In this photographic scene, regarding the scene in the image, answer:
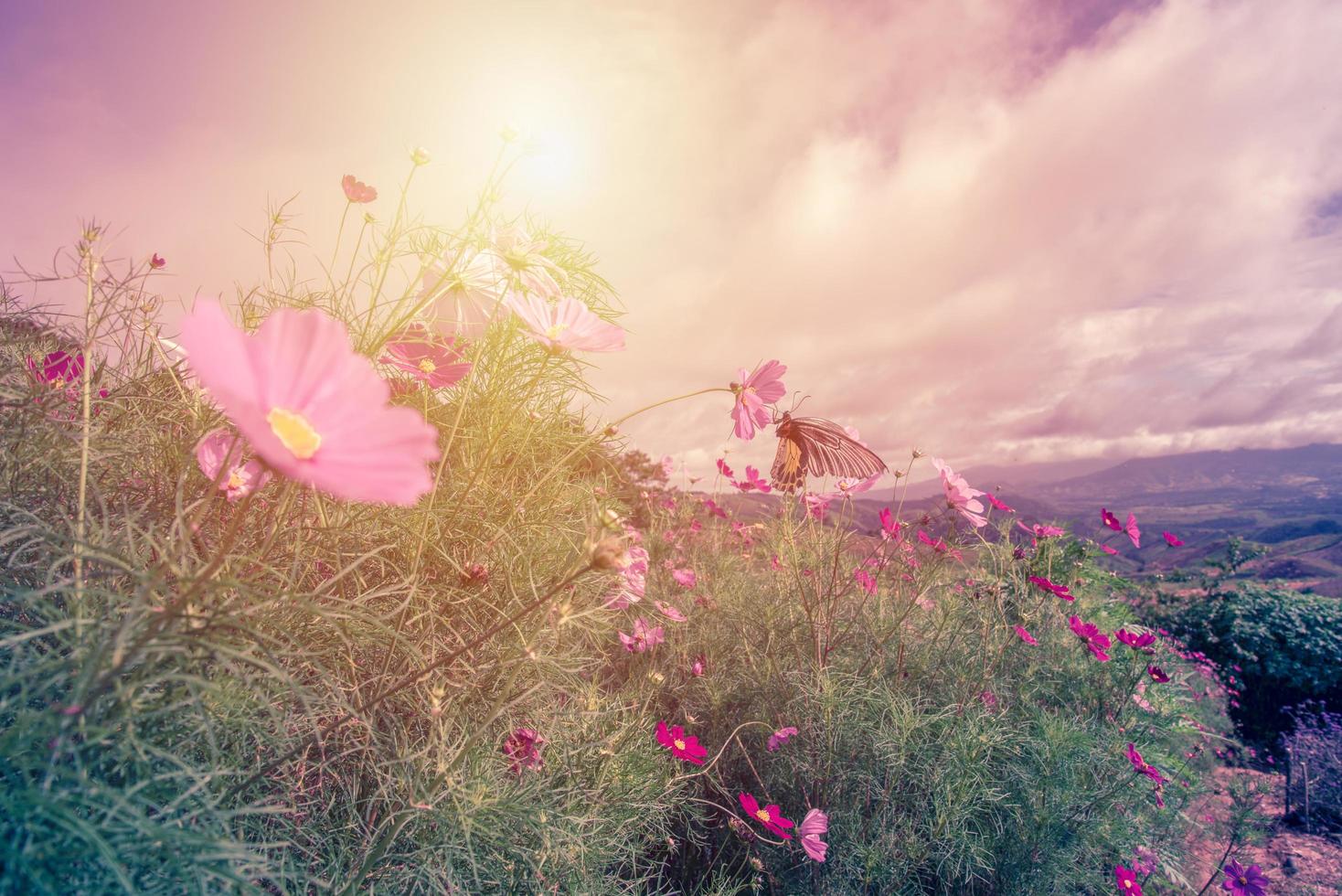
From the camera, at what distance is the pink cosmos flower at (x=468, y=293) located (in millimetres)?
1037

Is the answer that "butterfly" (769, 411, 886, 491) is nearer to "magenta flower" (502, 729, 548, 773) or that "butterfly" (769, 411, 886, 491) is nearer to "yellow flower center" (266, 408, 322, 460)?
"magenta flower" (502, 729, 548, 773)

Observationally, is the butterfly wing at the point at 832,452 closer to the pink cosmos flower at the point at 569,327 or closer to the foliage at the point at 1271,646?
the pink cosmos flower at the point at 569,327

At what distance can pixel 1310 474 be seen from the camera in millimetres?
120750

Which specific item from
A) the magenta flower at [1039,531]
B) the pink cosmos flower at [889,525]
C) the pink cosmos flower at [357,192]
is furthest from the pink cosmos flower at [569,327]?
the magenta flower at [1039,531]

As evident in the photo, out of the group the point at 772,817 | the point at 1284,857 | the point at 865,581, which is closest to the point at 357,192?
the point at 772,817

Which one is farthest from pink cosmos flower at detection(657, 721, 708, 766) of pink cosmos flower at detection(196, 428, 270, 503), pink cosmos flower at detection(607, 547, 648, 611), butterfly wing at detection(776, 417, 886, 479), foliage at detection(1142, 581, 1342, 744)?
foliage at detection(1142, 581, 1342, 744)

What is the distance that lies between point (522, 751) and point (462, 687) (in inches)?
6.7

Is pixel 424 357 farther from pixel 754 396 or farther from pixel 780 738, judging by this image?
pixel 780 738

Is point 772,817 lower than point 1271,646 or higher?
higher

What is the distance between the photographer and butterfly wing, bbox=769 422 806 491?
5.28ft

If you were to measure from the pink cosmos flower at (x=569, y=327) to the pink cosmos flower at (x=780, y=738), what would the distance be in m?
0.99

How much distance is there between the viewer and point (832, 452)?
1.62m

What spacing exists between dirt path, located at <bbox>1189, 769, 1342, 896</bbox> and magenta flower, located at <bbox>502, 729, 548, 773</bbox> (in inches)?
115

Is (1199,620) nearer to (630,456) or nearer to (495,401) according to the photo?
(630,456)
